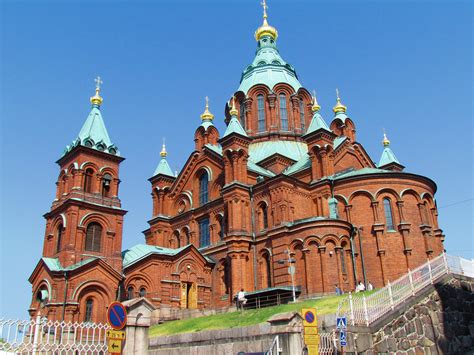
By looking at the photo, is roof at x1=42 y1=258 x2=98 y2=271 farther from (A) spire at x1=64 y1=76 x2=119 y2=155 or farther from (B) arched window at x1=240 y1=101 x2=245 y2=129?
(B) arched window at x1=240 y1=101 x2=245 y2=129

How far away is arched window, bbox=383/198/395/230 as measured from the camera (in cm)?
3016

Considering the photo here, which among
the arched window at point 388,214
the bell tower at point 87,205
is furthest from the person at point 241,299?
the arched window at point 388,214

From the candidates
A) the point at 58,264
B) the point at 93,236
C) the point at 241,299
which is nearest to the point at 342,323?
the point at 241,299

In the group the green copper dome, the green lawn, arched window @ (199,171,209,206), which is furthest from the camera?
the green copper dome

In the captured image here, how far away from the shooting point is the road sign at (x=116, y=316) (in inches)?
360

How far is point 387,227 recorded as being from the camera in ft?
98.6

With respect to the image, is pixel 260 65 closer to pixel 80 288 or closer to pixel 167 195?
pixel 167 195

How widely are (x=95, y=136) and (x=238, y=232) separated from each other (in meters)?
12.6

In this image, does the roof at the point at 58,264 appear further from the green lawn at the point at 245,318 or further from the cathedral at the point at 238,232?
the green lawn at the point at 245,318

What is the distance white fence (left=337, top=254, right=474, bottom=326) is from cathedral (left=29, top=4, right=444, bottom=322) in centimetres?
964

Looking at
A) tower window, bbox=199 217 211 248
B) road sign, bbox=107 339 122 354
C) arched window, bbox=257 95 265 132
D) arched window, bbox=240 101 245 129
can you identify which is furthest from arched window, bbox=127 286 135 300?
road sign, bbox=107 339 122 354

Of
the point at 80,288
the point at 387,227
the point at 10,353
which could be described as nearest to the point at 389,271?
the point at 387,227

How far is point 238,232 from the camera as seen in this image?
3088 centimetres

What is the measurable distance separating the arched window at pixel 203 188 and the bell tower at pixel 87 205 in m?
6.91
